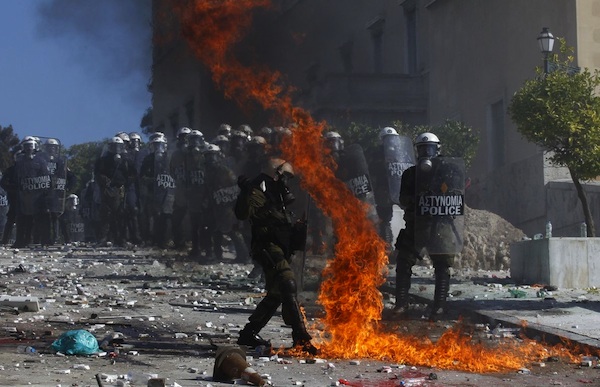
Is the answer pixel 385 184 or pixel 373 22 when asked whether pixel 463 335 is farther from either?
pixel 373 22

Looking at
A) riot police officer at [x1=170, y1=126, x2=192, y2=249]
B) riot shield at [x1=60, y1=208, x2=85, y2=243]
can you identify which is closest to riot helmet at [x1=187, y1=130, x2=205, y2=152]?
riot police officer at [x1=170, y1=126, x2=192, y2=249]

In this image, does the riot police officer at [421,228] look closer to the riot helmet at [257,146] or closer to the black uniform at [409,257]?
the black uniform at [409,257]

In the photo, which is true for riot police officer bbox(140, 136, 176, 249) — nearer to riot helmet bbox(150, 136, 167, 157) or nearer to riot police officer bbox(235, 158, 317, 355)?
riot helmet bbox(150, 136, 167, 157)

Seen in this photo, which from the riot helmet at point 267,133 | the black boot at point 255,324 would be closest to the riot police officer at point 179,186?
the riot helmet at point 267,133

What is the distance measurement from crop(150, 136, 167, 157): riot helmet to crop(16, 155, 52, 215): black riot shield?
220 centimetres

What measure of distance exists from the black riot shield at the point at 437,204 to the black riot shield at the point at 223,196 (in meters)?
7.26

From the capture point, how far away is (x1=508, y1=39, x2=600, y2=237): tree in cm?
1947

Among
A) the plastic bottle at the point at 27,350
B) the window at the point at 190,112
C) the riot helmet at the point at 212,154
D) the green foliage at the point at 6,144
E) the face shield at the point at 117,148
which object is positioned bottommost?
the plastic bottle at the point at 27,350

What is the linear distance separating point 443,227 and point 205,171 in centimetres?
832

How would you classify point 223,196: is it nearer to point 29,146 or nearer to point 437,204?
point 29,146

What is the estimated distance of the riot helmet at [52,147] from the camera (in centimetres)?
2608

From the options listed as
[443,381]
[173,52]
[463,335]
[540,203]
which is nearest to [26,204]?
[173,52]

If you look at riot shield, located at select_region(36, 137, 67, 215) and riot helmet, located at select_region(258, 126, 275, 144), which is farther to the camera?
riot shield, located at select_region(36, 137, 67, 215)

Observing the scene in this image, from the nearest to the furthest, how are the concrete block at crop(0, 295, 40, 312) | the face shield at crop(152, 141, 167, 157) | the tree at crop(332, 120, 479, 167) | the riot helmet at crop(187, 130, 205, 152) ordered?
1. the concrete block at crop(0, 295, 40, 312)
2. the riot helmet at crop(187, 130, 205, 152)
3. the face shield at crop(152, 141, 167, 157)
4. the tree at crop(332, 120, 479, 167)
